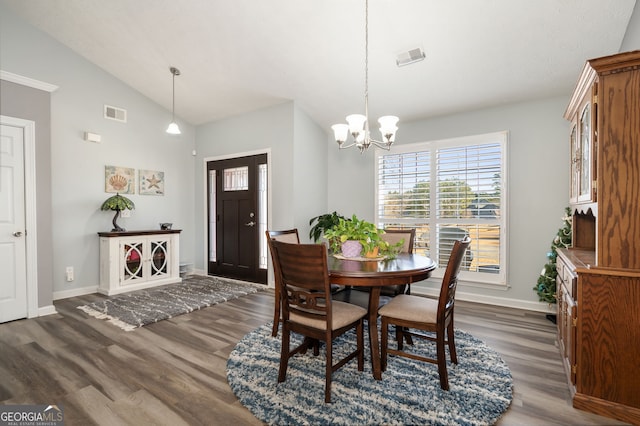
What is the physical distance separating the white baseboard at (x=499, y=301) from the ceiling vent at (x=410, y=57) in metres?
2.91

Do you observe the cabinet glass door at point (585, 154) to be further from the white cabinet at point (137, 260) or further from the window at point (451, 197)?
the white cabinet at point (137, 260)

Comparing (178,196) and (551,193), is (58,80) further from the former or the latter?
(551,193)

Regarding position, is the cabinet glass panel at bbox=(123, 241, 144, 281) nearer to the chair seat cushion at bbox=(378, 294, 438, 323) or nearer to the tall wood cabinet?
the chair seat cushion at bbox=(378, 294, 438, 323)

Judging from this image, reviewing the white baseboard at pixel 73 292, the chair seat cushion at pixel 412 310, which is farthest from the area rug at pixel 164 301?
the chair seat cushion at pixel 412 310

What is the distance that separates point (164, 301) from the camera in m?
3.90

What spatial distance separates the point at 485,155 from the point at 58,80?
5645 millimetres

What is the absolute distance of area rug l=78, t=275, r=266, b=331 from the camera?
3.33 m

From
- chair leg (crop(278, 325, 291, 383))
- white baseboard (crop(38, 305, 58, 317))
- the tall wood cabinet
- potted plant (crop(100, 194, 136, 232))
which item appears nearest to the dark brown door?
potted plant (crop(100, 194, 136, 232))

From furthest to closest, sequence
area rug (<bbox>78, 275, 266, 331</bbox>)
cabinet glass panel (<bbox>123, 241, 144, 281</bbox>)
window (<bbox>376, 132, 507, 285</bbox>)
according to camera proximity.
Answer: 1. cabinet glass panel (<bbox>123, 241, 144, 281</bbox>)
2. window (<bbox>376, 132, 507, 285</bbox>)
3. area rug (<bbox>78, 275, 266, 331</bbox>)

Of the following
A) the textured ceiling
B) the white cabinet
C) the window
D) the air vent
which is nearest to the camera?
the textured ceiling

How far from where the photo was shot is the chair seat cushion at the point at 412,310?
6.73 ft

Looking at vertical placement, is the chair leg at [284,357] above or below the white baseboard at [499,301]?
above

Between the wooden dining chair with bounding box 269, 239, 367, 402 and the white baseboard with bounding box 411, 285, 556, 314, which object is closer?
the wooden dining chair with bounding box 269, 239, 367, 402

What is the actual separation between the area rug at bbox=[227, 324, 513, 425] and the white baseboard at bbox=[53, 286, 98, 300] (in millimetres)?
3127
